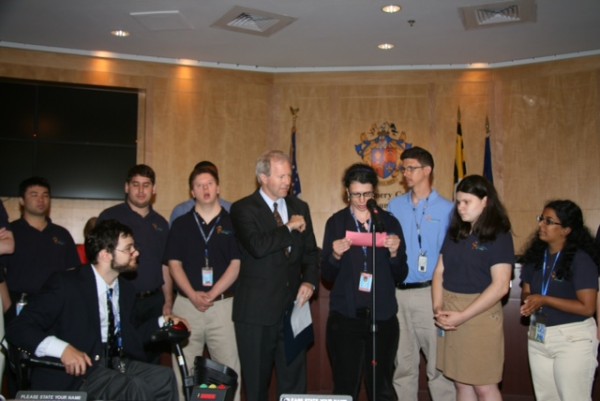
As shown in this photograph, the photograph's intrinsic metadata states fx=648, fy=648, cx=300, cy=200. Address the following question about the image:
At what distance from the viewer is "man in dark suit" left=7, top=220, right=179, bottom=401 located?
3270 millimetres

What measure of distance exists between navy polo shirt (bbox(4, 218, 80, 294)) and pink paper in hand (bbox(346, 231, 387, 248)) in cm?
274

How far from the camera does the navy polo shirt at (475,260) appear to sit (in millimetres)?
3768

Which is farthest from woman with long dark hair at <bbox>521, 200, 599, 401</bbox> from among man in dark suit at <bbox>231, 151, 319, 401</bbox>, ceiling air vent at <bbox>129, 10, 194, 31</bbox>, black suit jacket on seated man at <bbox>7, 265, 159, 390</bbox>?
ceiling air vent at <bbox>129, 10, 194, 31</bbox>

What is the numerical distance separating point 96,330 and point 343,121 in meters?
6.17

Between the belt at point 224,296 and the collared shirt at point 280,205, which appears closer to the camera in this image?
the collared shirt at point 280,205

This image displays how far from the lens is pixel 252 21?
23.8 ft

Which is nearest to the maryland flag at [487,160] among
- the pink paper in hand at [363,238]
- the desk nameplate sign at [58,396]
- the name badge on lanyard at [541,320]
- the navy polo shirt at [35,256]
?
the name badge on lanyard at [541,320]

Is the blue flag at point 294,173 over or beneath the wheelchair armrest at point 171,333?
over

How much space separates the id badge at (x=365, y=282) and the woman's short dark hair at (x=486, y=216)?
0.58 metres

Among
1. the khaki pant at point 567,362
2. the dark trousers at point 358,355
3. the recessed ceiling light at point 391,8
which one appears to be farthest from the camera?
the recessed ceiling light at point 391,8

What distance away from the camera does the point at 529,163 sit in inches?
340

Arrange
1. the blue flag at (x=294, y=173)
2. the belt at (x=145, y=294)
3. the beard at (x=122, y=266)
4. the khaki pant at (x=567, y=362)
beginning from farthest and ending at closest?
the blue flag at (x=294, y=173)
the belt at (x=145, y=294)
the khaki pant at (x=567, y=362)
the beard at (x=122, y=266)

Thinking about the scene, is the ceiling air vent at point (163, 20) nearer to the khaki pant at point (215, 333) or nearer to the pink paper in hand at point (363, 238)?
the khaki pant at point (215, 333)

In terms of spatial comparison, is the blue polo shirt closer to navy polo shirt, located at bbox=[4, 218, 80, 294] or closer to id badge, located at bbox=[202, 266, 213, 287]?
id badge, located at bbox=[202, 266, 213, 287]
